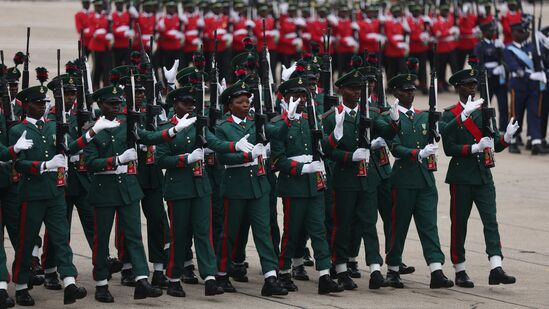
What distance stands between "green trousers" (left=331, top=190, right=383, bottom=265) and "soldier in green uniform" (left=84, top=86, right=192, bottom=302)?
1.64 metres

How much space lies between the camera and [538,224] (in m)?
14.5

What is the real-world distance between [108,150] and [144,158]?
63 cm

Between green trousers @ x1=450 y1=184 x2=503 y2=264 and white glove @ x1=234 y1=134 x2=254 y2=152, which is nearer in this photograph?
white glove @ x1=234 y1=134 x2=254 y2=152

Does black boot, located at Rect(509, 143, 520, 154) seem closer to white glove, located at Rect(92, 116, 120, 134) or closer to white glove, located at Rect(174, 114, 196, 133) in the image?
white glove, located at Rect(174, 114, 196, 133)

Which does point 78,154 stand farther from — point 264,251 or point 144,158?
point 264,251

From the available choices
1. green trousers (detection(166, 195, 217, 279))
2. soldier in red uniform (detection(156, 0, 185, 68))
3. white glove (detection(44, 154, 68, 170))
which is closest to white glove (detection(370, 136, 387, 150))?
green trousers (detection(166, 195, 217, 279))

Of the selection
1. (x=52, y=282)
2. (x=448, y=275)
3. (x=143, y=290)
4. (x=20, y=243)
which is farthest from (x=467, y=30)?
(x=20, y=243)

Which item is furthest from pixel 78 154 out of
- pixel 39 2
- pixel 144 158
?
pixel 39 2

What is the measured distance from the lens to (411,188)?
11.5m

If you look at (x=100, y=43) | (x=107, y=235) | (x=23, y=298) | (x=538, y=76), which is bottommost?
(x=23, y=298)

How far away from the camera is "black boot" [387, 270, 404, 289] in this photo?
11.5 metres

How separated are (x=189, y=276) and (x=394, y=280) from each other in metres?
1.75

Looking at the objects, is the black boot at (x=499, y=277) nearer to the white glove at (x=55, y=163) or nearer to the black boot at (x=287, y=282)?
the black boot at (x=287, y=282)

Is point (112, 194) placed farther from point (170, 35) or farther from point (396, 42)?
point (396, 42)
